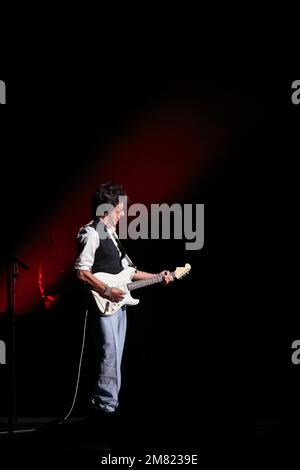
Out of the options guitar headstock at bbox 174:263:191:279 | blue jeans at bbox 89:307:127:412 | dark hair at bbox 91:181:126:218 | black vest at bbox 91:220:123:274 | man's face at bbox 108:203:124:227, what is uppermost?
dark hair at bbox 91:181:126:218

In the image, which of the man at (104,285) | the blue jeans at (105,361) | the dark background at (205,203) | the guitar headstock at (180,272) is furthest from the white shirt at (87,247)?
the dark background at (205,203)

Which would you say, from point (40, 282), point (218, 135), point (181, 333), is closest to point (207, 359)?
point (181, 333)

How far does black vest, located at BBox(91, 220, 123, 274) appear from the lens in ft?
14.7

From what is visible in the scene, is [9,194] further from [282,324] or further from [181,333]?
[282,324]

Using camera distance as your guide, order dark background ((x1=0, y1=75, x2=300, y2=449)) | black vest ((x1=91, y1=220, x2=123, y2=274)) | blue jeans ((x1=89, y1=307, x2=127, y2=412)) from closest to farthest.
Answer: blue jeans ((x1=89, y1=307, x2=127, y2=412)) → black vest ((x1=91, y1=220, x2=123, y2=274)) → dark background ((x1=0, y1=75, x2=300, y2=449))

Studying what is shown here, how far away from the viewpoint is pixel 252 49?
5797 mm

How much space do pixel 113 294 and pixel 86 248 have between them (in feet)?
1.12

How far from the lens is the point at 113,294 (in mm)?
4352

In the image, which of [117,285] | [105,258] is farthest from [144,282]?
[105,258]

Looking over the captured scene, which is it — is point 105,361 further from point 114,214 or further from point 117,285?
point 114,214

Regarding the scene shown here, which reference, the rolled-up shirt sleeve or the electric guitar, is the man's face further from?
the electric guitar

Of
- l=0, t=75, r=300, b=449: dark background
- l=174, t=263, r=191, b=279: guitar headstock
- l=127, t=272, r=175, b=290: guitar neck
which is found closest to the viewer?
l=127, t=272, r=175, b=290: guitar neck

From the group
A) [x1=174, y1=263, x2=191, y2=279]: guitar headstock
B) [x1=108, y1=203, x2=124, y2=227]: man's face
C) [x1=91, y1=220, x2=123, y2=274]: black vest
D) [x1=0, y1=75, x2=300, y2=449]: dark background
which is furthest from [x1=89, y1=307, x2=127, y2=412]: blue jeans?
[x1=0, y1=75, x2=300, y2=449]: dark background

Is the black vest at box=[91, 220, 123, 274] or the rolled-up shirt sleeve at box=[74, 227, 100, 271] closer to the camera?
the rolled-up shirt sleeve at box=[74, 227, 100, 271]
